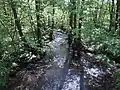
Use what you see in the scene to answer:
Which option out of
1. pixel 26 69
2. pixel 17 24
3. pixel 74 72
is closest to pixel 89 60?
pixel 74 72

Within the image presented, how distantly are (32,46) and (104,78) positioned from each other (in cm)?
462

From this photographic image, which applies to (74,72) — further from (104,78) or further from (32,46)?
(32,46)

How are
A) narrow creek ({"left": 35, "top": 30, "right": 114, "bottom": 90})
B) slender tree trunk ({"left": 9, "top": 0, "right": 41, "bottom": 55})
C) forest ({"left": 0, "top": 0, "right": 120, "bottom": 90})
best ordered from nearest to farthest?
1. forest ({"left": 0, "top": 0, "right": 120, "bottom": 90})
2. narrow creek ({"left": 35, "top": 30, "right": 114, "bottom": 90})
3. slender tree trunk ({"left": 9, "top": 0, "right": 41, "bottom": 55})

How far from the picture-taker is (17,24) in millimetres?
11570

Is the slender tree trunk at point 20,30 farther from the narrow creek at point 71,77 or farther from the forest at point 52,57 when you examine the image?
the narrow creek at point 71,77

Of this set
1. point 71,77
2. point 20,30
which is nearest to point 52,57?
point 20,30

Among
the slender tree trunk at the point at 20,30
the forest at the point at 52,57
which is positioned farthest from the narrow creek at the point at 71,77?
the slender tree trunk at the point at 20,30

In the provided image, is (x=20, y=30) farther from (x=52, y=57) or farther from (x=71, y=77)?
(x=71, y=77)

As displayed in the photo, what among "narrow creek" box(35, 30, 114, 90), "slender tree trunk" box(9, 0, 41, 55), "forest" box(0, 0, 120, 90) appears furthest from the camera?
"slender tree trunk" box(9, 0, 41, 55)

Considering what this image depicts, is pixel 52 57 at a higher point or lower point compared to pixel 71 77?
higher

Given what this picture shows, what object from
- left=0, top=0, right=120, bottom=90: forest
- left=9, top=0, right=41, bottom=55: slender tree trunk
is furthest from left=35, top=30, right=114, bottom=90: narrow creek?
left=9, top=0, right=41, bottom=55: slender tree trunk

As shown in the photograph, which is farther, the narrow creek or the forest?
the narrow creek

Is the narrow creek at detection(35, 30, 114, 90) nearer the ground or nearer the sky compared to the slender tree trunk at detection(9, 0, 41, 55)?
nearer the ground

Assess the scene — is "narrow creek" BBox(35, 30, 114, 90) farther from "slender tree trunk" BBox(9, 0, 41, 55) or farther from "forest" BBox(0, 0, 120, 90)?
"slender tree trunk" BBox(9, 0, 41, 55)
